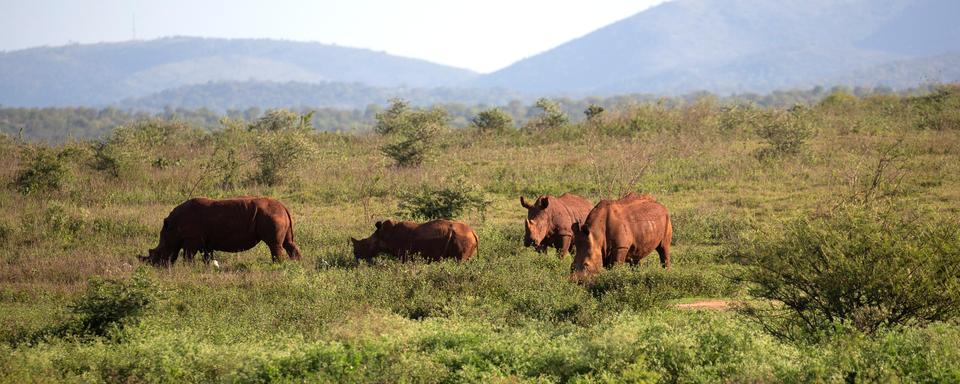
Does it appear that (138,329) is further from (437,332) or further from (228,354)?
(437,332)

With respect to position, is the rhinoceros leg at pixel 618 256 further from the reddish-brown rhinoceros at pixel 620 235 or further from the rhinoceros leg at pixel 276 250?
the rhinoceros leg at pixel 276 250

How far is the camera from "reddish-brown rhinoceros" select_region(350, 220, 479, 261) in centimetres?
1744

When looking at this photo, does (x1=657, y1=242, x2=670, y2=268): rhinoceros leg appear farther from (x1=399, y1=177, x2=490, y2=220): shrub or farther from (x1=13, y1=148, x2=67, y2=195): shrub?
(x1=13, y1=148, x2=67, y2=195): shrub

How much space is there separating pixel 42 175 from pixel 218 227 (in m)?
9.40

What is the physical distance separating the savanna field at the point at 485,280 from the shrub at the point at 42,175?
0.05 m

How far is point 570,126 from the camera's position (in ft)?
123

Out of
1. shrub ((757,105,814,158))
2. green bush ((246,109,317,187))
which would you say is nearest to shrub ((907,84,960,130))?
shrub ((757,105,814,158))

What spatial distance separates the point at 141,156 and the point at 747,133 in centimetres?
1954

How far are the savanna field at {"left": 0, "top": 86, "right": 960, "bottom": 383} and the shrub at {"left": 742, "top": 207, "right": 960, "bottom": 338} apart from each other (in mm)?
31

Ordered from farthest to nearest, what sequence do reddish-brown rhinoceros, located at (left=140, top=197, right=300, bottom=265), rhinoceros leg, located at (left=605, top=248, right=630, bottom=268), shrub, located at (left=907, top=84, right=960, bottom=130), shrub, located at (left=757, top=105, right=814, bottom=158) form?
shrub, located at (left=907, top=84, right=960, bottom=130)
shrub, located at (left=757, top=105, right=814, bottom=158)
reddish-brown rhinoceros, located at (left=140, top=197, right=300, bottom=265)
rhinoceros leg, located at (left=605, top=248, right=630, bottom=268)

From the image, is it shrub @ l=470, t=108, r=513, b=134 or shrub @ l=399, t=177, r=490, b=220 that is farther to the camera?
shrub @ l=470, t=108, r=513, b=134

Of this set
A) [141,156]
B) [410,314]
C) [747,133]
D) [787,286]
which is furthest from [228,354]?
[747,133]

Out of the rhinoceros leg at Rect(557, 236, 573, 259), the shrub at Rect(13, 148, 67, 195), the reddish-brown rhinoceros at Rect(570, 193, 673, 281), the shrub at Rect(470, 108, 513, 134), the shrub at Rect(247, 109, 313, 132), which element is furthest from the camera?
the shrub at Rect(247, 109, 313, 132)

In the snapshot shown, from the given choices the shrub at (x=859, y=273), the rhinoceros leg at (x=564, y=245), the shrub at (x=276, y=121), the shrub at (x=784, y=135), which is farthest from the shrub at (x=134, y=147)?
the shrub at (x=859, y=273)
